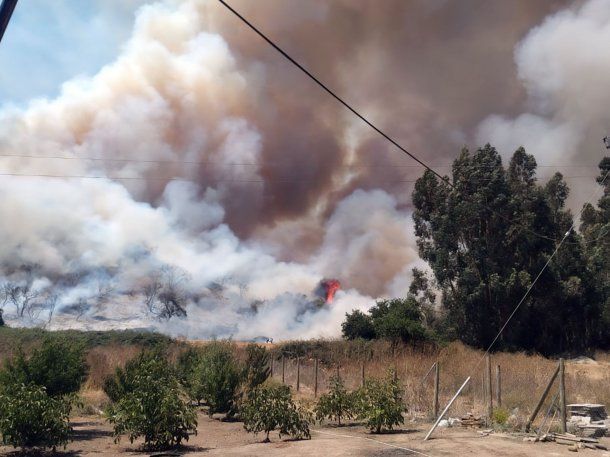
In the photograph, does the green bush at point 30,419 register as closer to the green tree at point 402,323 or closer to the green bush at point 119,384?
the green bush at point 119,384

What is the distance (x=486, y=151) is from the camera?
1794 inches

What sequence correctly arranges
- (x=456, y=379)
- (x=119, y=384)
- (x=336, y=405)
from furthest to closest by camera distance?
(x=456, y=379), (x=119, y=384), (x=336, y=405)

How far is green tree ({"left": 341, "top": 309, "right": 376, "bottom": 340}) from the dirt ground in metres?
28.5

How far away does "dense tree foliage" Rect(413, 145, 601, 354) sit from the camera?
4206 centimetres

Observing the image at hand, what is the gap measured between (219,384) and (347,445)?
8.83 m

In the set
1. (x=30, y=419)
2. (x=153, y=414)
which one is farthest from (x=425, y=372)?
(x=30, y=419)

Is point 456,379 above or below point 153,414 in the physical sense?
above

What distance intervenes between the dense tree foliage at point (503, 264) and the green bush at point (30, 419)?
115ft

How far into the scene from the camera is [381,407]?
14.7 meters

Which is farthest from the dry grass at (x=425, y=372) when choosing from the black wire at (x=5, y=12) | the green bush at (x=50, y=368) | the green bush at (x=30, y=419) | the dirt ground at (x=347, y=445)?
the black wire at (x=5, y=12)

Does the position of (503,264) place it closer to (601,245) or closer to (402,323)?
(402,323)

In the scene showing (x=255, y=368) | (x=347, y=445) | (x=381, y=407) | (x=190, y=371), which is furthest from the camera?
(x=190, y=371)

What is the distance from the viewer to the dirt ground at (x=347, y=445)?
11461 millimetres

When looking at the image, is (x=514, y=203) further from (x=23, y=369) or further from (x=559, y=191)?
(x=23, y=369)
